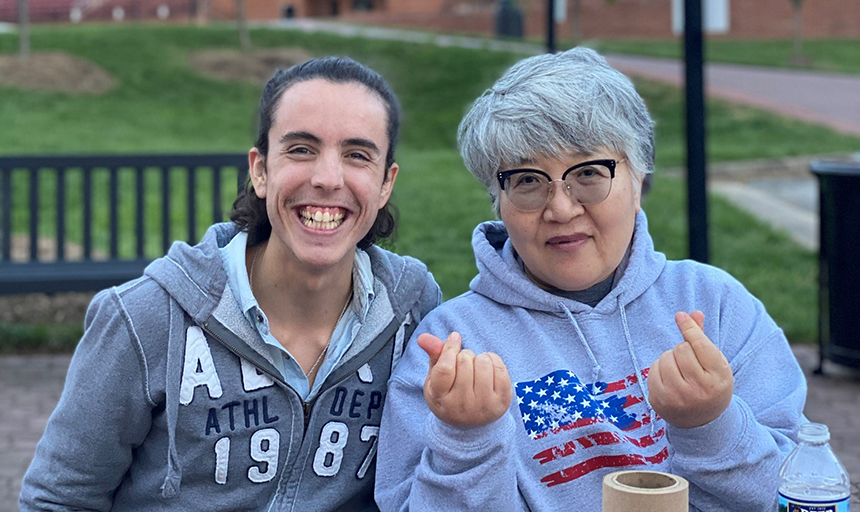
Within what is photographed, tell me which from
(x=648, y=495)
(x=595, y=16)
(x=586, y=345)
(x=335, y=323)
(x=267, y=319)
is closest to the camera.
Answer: (x=648, y=495)

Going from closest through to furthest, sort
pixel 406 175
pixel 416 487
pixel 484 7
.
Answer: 1. pixel 416 487
2. pixel 406 175
3. pixel 484 7

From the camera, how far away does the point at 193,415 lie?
2.53 metres

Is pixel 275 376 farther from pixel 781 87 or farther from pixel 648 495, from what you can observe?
pixel 781 87

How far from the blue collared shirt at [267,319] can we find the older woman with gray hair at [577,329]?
0.17 metres

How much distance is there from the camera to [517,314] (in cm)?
257

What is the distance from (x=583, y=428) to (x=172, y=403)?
91 centimetres

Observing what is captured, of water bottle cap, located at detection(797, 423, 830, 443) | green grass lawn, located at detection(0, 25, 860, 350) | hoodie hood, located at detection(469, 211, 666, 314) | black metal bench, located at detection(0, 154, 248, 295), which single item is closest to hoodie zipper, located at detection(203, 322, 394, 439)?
hoodie hood, located at detection(469, 211, 666, 314)

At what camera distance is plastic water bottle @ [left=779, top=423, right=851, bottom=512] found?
1.92m

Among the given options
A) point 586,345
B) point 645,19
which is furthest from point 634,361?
point 645,19

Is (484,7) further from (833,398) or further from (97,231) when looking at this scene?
(833,398)

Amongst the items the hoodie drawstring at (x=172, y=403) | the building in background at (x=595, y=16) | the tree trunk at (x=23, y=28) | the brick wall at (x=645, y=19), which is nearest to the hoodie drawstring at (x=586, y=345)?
the hoodie drawstring at (x=172, y=403)

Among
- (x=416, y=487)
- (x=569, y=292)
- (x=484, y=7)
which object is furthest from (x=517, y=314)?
(x=484, y=7)

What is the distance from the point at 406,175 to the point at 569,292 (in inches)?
415

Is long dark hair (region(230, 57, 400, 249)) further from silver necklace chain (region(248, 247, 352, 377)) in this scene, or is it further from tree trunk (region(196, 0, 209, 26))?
tree trunk (region(196, 0, 209, 26))
